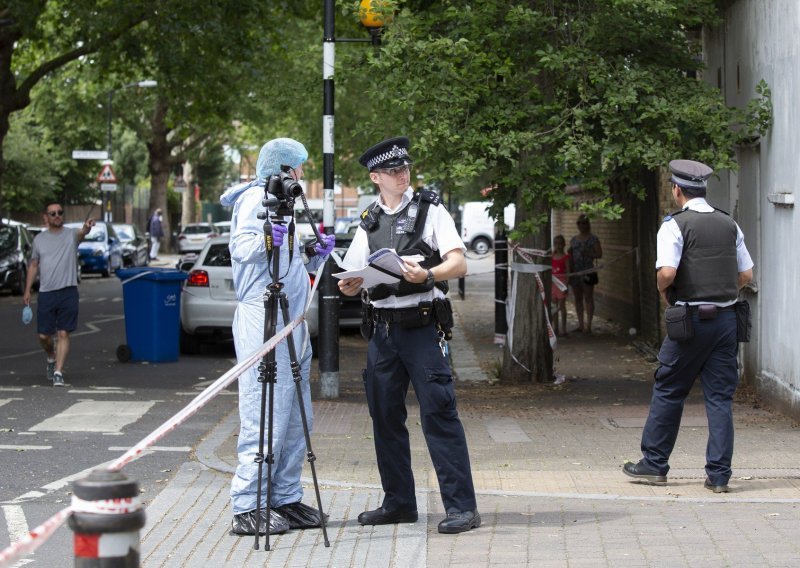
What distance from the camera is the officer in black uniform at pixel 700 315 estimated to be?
764 cm

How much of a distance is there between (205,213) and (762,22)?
8183cm

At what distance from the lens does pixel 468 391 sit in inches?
518

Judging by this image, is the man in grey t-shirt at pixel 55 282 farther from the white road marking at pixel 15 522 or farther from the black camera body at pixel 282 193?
the black camera body at pixel 282 193

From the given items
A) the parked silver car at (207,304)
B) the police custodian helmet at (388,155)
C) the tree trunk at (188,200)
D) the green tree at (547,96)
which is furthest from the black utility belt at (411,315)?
the tree trunk at (188,200)

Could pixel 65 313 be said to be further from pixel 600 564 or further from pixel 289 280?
pixel 600 564

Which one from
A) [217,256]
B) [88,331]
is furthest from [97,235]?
[217,256]

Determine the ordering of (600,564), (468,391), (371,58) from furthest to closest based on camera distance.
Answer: (468,391) → (371,58) → (600,564)

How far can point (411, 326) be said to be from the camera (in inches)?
254

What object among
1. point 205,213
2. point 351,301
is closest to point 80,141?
point 205,213

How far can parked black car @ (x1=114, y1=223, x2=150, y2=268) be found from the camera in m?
41.7

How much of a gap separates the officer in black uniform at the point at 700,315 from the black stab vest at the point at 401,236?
1.80 meters

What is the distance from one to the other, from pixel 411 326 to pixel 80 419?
17.3 feet

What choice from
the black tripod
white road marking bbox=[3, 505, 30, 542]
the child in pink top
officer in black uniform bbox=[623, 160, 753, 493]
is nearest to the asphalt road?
white road marking bbox=[3, 505, 30, 542]

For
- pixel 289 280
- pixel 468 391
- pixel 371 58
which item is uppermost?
pixel 371 58
